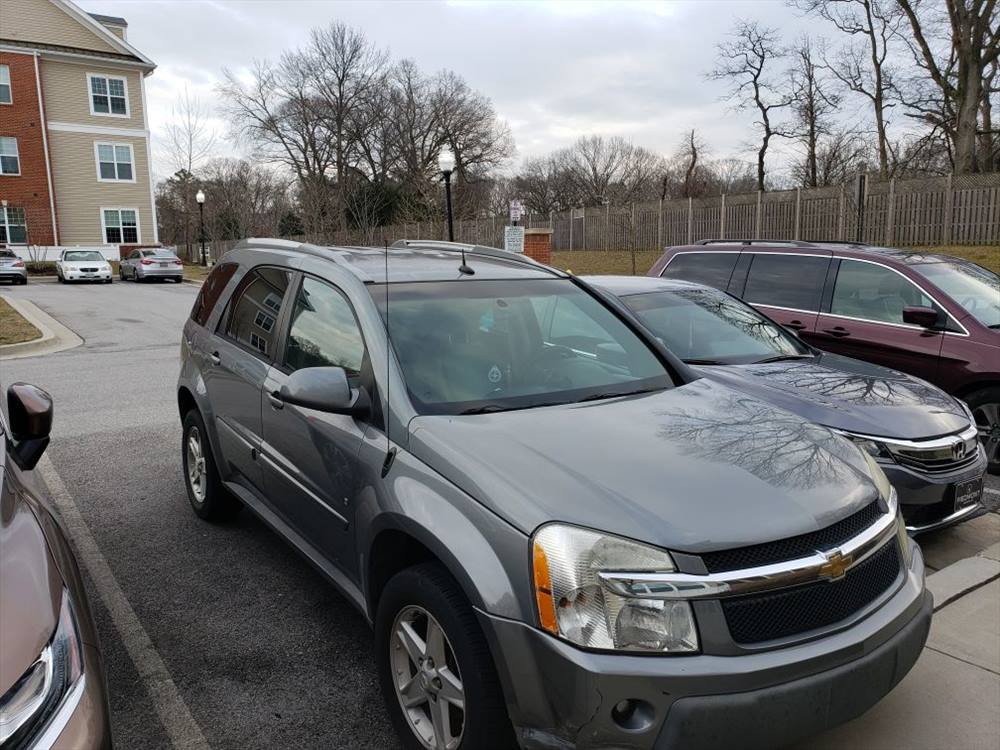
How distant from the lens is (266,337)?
390cm

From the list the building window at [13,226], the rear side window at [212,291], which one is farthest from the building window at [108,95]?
the rear side window at [212,291]

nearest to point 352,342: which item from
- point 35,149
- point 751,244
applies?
point 751,244

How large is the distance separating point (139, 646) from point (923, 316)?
5951mm

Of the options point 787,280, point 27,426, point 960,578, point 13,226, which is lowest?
point 960,578

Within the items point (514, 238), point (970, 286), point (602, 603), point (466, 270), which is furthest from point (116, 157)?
point (602, 603)

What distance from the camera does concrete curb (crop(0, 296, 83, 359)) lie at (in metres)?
12.0

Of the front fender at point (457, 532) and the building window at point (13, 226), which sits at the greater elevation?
the building window at point (13, 226)

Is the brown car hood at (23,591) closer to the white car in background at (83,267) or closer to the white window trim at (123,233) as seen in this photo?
the white car in background at (83,267)

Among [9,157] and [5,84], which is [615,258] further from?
[5,84]

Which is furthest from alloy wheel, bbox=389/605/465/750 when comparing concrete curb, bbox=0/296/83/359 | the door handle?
concrete curb, bbox=0/296/83/359

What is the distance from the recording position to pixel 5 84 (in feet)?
115

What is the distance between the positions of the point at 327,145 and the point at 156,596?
4664 centimetres

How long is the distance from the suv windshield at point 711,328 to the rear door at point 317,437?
2925mm

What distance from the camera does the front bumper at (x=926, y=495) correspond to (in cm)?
405
